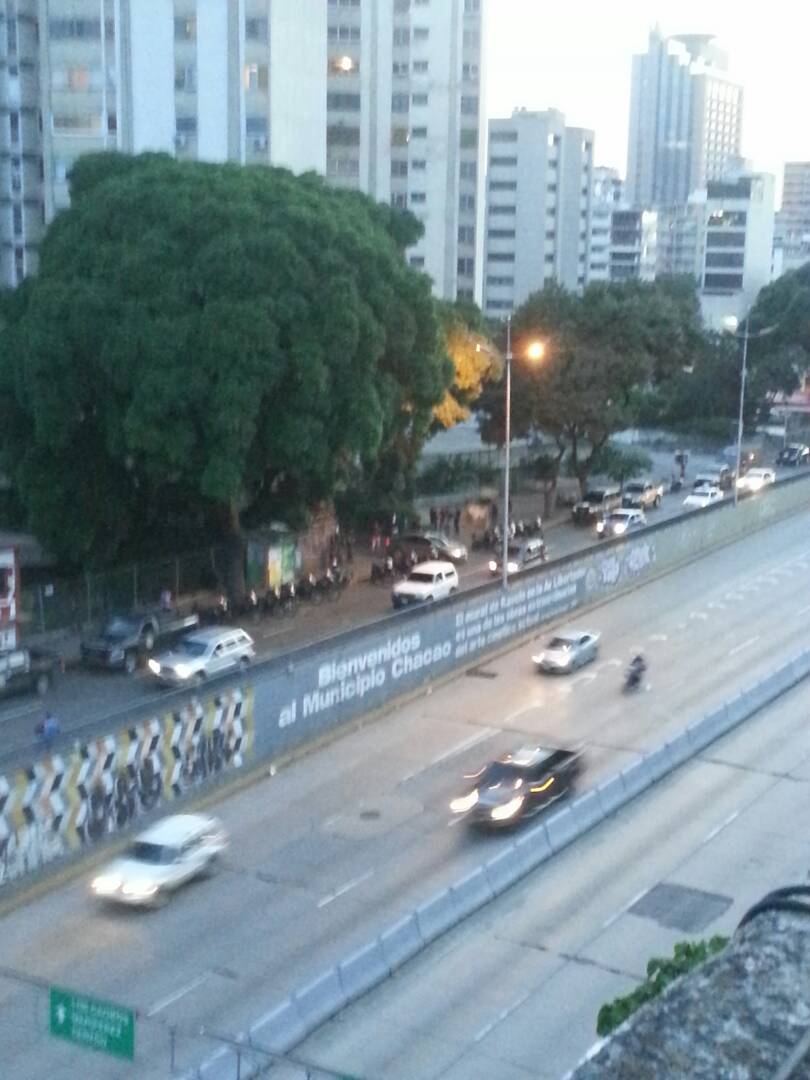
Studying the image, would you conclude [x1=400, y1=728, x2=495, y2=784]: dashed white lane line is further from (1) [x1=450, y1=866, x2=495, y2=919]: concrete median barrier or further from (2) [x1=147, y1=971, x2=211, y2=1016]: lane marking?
(2) [x1=147, y1=971, x2=211, y2=1016]: lane marking

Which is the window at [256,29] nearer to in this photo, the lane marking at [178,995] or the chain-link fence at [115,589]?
the chain-link fence at [115,589]

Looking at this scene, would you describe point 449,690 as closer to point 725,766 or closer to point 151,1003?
point 725,766

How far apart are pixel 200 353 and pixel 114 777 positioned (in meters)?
15.1

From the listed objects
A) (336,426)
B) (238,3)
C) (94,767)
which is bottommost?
(94,767)

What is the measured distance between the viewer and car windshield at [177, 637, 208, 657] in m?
30.4

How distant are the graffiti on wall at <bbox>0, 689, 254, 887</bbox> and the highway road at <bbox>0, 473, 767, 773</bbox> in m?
0.37

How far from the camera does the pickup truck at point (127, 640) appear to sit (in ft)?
103

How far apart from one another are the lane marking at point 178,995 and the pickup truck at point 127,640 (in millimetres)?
15084

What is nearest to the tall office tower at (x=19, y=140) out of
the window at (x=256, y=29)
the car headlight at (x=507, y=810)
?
the window at (x=256, y=29)

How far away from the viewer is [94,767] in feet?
65.9

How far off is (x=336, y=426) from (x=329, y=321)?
2.70 metres

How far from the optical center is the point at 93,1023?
1187cm

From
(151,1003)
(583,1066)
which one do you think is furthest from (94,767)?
(583,1066)

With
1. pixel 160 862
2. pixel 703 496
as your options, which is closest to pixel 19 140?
pixel 703 496
